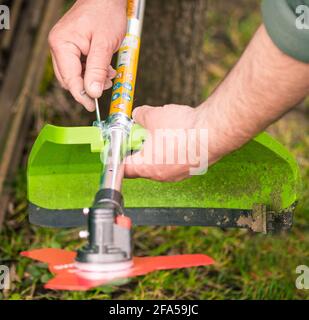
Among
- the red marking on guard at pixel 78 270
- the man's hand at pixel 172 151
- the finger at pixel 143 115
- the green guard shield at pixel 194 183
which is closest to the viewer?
the red marking on guard at pixel 78 270

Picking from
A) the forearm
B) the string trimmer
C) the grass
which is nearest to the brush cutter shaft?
the string trimmer

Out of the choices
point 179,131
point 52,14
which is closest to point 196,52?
point 52,14

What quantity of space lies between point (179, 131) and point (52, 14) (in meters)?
1.55

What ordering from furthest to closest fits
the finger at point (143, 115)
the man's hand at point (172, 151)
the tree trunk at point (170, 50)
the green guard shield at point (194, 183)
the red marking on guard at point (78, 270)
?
the tree trunk at point (170, 50) < the green guard shield at point (194, 183) < the finger at point (143, 115) < the man's hand at point (172, 151) < the red marking on guard at point (78, 270)

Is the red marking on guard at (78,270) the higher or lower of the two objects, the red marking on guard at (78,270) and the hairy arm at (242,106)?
the lower

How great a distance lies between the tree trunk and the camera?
2.70m

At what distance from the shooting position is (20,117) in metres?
2.75

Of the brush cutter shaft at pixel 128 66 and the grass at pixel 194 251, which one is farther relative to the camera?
the grass at pixel 194 251

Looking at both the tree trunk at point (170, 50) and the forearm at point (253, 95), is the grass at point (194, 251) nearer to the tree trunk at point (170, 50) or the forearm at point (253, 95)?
the tree trunk at point (170, 50)

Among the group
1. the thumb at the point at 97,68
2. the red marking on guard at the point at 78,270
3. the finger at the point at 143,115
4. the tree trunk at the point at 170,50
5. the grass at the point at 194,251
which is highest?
the tree trunk at the point at 170,50

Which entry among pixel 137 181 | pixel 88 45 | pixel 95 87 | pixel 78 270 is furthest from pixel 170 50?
pixel 78 270

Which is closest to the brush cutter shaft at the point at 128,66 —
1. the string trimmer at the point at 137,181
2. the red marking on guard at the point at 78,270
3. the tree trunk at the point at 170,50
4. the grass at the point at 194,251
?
the string trimmer at the point at 137,181

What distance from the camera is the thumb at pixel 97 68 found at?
5.26ft

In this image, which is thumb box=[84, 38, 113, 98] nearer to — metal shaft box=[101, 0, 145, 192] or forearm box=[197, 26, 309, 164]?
metal shaft box=[101, 0, 145, 192]
